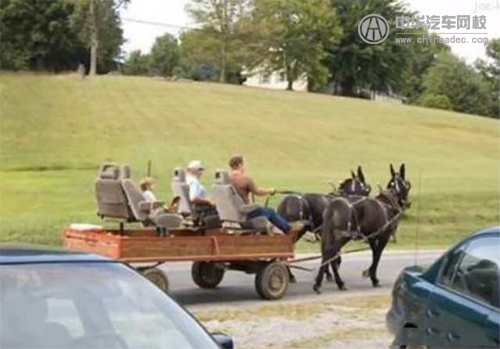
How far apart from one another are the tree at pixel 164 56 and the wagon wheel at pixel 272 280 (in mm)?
105275

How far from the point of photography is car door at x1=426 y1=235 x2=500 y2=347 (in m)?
6.70

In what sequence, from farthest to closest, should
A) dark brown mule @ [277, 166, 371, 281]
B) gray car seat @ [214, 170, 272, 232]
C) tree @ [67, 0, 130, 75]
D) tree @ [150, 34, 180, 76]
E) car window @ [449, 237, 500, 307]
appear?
tree @ [150, 34, 180, 76] < tree @ [67, 0, 130, 75] < dark brown mule @ [277, 166, 371, 281] < gray car seat @ [214, 170, 272, 232] < car window @ [449, 237, 500, 307]

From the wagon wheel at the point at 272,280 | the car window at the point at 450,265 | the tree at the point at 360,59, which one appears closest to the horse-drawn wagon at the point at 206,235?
the wagon wheel at the point at 272,280

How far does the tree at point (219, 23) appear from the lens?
286 feet

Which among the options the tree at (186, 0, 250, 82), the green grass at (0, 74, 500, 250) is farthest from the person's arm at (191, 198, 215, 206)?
the tree at (186, 0, 250, 82)

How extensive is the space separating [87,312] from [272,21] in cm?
7927

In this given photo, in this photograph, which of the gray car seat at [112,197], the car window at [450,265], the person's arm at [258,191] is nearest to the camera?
the car window at [450,265]

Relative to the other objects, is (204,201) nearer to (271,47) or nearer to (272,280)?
(272,280)

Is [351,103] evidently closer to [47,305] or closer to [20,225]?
[20,225]

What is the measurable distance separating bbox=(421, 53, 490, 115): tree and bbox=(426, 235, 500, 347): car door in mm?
94538

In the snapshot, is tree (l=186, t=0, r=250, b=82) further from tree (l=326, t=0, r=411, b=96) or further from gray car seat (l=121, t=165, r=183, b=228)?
gray car seat (l=121, t=165, r=183, b=228)

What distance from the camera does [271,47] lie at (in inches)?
3403

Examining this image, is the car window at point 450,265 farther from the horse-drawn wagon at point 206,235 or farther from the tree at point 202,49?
the tree at point 202,49

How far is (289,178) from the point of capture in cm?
3944
